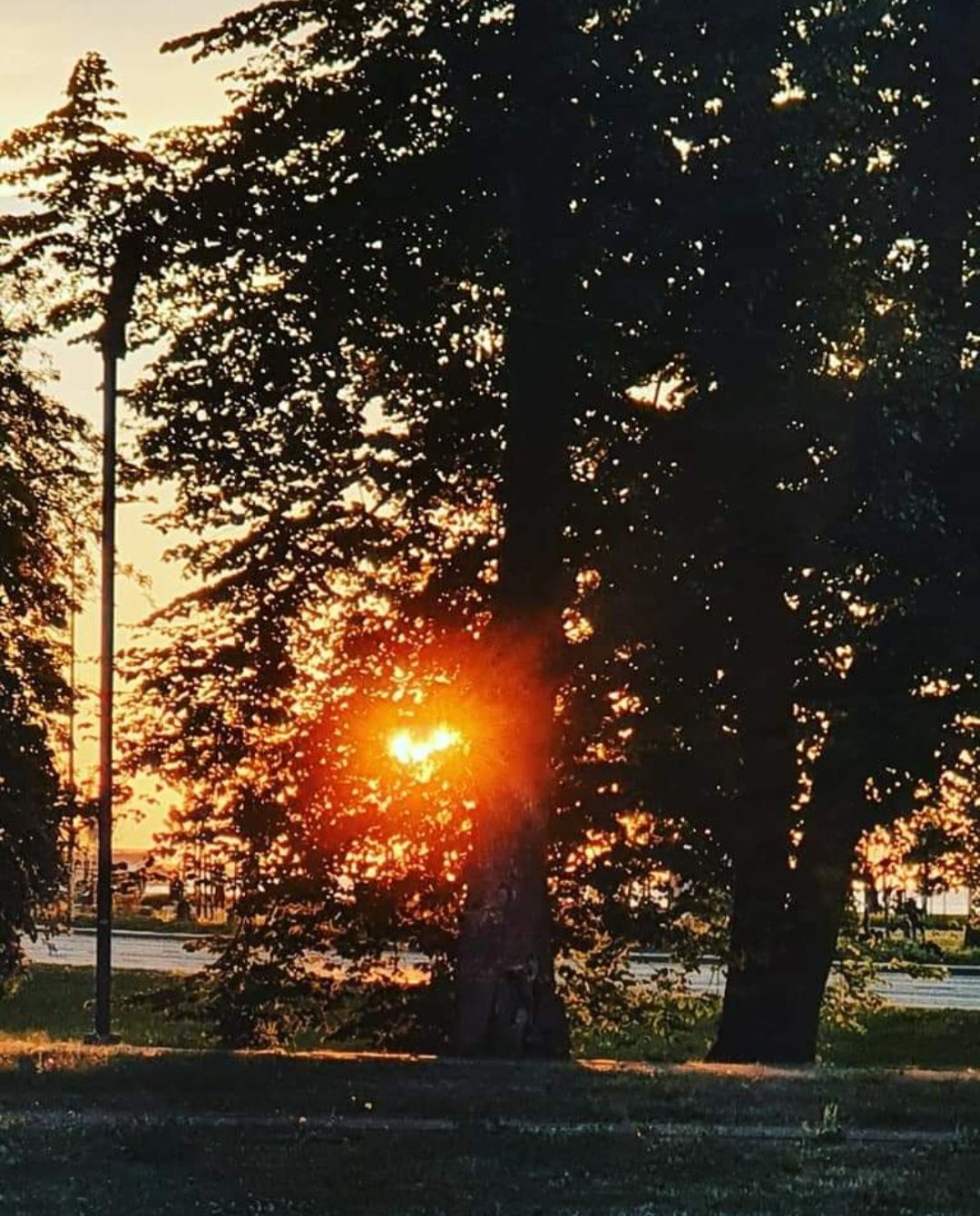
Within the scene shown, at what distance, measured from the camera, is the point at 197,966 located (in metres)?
52.2

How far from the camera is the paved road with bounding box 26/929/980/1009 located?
41156mm

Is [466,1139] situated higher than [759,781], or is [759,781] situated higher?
[759,781]

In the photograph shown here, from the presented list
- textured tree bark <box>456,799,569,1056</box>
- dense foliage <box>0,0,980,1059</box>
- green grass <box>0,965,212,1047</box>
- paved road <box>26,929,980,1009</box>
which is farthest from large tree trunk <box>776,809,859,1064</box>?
paved road <box>26,929,980,1009</box>

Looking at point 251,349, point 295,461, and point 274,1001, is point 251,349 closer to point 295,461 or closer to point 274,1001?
point 295,461

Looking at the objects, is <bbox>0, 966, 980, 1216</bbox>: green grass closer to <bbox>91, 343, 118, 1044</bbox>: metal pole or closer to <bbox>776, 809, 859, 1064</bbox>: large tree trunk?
<bbox>91, 343, 118, 1044</bbox>: metal pole

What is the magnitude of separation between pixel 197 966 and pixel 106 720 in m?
30.8

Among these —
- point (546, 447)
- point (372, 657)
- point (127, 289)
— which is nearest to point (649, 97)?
point (546, 447)

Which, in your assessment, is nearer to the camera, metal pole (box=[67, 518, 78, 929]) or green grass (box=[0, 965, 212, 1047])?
metal pole (box=[67, 518, 78, 929])

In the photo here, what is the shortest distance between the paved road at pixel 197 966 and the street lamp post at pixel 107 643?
933cm

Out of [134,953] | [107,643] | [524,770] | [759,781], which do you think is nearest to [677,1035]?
[759,781]

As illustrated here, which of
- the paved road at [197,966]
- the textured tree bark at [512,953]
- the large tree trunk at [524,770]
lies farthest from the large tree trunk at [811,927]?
the paved road at [197,966]

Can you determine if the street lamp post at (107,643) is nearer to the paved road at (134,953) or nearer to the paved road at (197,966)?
the paved road at (197,966)

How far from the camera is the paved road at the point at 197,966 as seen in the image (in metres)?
41.2

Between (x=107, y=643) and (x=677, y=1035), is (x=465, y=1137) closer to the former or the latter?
(x=107, y=643)
